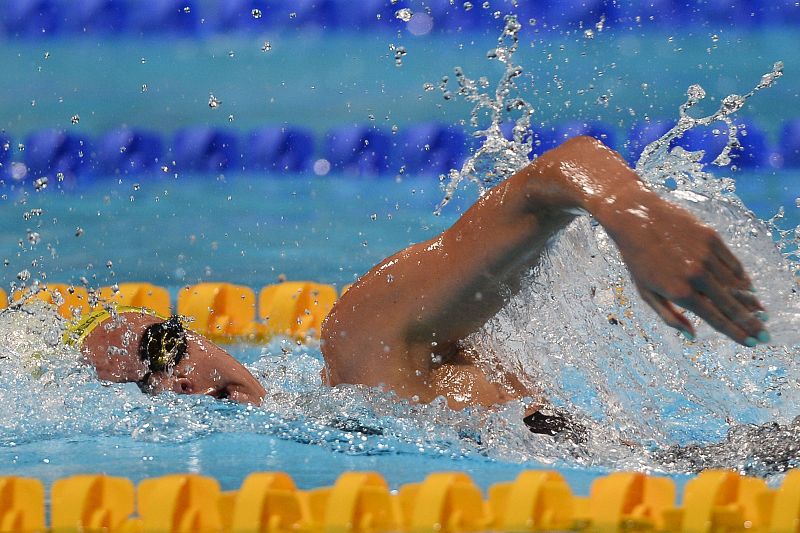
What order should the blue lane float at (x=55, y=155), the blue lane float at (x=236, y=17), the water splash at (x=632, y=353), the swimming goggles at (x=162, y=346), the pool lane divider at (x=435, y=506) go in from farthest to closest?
the blue lane float at (x=236, y=17)
the blue lane float at (x=55, y=155)
the swimming goggles at (x=162, y=346)
the water splash at (x=632, y=353)
the pool lane divider at (x=435, y=506)

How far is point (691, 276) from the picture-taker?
39.4 inches

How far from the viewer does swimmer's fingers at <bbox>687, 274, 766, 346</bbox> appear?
3.26 ft

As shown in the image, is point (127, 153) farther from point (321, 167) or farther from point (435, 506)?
point (435, 506)

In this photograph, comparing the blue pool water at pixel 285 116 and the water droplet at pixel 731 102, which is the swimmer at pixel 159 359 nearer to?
the blue pool water at pixel 285 116

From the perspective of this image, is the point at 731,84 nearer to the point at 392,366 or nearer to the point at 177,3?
the point at 177,3

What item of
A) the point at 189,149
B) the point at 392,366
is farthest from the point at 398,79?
the point at 392,366

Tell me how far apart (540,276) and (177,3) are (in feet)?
15.9

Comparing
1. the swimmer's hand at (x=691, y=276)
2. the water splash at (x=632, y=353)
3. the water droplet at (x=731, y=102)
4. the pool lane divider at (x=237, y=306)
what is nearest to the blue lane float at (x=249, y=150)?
the pool lane divider at (x=237, y=306)

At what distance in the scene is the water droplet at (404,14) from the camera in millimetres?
5754

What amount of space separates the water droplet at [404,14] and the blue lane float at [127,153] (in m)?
1.55

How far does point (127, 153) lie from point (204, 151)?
0.42 m

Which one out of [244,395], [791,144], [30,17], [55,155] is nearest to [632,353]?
[244,395]

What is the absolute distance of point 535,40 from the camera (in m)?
5.69

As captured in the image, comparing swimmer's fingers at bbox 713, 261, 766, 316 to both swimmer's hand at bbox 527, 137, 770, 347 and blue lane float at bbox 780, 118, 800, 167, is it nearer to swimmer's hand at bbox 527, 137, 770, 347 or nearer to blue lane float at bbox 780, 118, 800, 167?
swimmer's hand at bbox 527, 137, 770, 347
